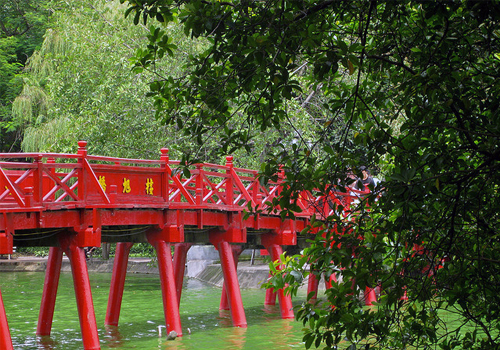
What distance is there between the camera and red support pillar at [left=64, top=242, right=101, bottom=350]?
11.6 meters

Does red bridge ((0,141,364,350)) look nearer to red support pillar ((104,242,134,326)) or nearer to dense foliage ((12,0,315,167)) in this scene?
red support pillar ((104,242,134,326))

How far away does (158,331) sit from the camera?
15.3 metres

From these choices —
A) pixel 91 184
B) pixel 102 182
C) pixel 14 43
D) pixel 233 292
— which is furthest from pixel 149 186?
pixel 14 43

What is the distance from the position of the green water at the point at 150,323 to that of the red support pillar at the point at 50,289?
1.00ft

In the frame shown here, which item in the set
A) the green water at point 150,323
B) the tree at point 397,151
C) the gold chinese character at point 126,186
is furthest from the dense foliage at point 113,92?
the tree at point 397,151

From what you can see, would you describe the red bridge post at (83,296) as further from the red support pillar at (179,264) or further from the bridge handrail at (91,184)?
the red support pillar at (179,264)

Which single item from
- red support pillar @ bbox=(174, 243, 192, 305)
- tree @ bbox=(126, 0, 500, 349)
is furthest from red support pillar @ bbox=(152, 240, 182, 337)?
tree @ bbox=(126, 0, 500, 349)

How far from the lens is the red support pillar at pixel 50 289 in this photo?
1388 cm

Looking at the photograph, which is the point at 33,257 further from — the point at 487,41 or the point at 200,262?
the point at 487,41

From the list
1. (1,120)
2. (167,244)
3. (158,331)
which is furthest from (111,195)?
(1,120)

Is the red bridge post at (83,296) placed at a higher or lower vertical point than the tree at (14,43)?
lower

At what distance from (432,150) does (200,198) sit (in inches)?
396

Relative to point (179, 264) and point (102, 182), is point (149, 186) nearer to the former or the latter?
point (102, 182)

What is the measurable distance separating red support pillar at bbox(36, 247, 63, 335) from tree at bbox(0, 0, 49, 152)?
75.0 feet
